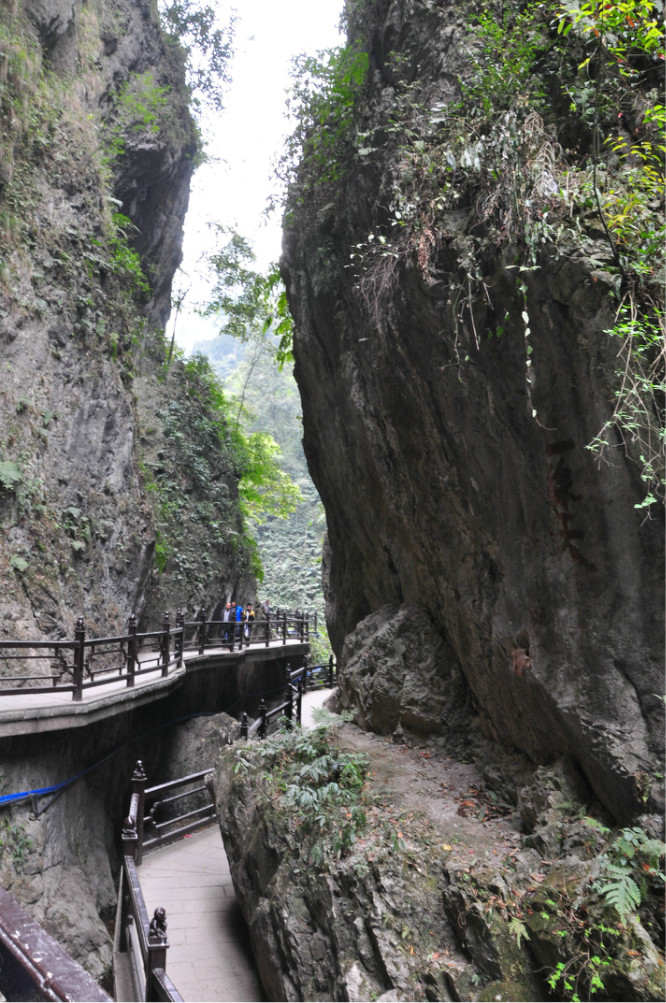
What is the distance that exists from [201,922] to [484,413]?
657cm

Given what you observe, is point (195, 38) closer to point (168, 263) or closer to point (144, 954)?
point (168, 263)

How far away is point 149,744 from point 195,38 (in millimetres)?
27432

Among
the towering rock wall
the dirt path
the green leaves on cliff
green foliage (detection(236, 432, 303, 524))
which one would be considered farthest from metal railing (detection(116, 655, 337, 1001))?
green foliage (detection(236, 432, 303, 524))

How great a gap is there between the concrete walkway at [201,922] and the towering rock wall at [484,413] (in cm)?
302

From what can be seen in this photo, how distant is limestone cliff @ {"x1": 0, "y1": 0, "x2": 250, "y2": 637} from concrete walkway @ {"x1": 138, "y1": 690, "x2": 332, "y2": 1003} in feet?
16.2

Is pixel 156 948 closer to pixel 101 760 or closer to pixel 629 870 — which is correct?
pixel 629 870

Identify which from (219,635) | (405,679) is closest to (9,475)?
(405,679)

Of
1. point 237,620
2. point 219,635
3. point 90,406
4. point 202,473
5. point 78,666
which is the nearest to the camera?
point 78,666

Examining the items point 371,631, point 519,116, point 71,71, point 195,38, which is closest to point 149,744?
point 371,631

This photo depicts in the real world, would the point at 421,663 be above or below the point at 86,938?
above

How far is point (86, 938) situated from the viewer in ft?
28.6

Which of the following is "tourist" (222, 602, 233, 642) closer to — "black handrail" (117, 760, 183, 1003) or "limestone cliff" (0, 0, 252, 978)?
"limestone cliff" (0, 0, 252, 978)

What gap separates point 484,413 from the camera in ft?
21.6

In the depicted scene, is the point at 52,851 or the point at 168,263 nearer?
the point at 52,851
